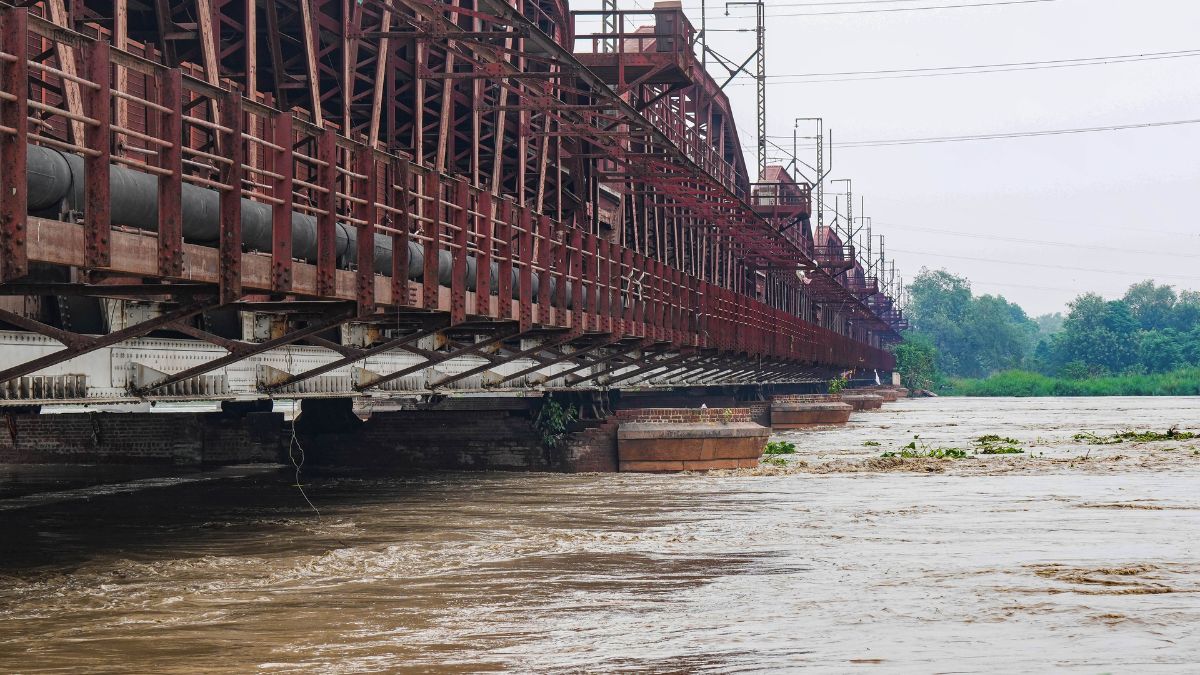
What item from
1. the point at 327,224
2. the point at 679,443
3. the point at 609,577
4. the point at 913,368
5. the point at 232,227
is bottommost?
the point at 609,577

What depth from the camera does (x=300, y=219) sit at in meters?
16.3

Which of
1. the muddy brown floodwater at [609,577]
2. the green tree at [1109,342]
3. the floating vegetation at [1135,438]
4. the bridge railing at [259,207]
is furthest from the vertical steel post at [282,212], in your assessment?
the green tree at [1109,342]

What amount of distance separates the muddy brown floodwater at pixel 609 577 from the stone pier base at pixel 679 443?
176 inches

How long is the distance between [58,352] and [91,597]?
105 inches

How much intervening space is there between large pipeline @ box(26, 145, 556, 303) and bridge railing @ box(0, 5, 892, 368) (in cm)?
5

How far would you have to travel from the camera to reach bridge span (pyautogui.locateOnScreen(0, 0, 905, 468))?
12617mm

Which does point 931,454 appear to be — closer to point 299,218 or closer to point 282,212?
point 299,218

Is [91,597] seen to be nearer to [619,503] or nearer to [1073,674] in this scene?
[1073,674]

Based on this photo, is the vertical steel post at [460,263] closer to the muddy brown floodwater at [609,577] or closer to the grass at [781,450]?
the muddy brown floodwater at [609,577]

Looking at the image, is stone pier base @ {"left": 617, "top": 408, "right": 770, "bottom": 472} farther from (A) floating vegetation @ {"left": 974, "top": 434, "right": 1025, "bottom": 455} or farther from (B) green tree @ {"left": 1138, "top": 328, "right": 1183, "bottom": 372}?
(B) green tree @ {"left": 1138, "top": 328, "right": 1183, "bottom": 372}

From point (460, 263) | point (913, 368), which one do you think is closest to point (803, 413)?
point (460, 263)

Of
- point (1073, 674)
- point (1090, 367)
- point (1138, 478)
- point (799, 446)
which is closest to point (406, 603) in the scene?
point (1073, 674)

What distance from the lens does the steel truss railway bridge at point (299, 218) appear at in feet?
41.3

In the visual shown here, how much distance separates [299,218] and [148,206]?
3334 millimetres
